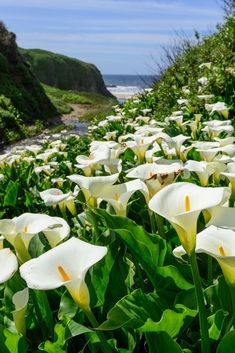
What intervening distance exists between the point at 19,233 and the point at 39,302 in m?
0.23

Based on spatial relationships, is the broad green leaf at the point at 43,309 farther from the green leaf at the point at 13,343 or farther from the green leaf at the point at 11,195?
the green leaf at the point at 11,195

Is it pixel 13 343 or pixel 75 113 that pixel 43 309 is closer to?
pixel 13 343

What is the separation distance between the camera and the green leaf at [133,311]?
3.62 feet

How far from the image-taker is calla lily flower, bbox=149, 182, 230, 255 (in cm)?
99

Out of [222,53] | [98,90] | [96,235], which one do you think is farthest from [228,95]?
[98,90]

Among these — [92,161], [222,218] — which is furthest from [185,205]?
[92,161]

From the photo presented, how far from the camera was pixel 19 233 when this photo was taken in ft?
4.49

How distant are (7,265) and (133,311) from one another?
1.05 feet

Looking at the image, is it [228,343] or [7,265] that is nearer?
[228,343]

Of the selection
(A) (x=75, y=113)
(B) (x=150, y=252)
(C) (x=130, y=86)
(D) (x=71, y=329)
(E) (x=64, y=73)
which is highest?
(B) (x=150, y=252)

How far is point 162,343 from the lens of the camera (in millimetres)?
1066

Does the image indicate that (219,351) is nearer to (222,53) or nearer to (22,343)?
(22,343)

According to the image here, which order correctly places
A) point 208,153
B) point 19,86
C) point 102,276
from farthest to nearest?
point 19,86 → point 208,153 → point 102,276

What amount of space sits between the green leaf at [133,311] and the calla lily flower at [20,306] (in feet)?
0.70
